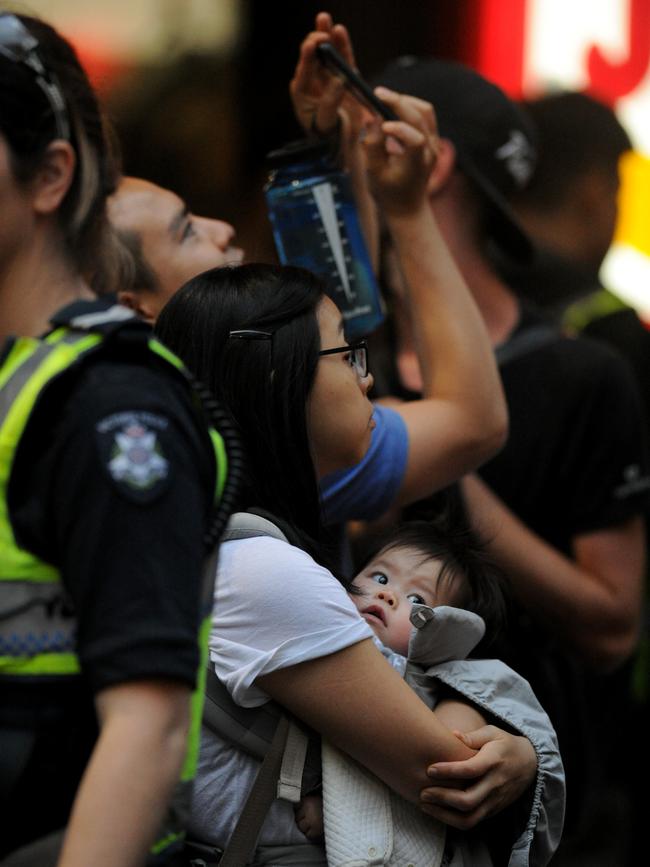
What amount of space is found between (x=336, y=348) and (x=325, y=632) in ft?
1.43

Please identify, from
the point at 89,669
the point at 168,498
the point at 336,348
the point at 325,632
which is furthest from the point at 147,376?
the point at 336,348

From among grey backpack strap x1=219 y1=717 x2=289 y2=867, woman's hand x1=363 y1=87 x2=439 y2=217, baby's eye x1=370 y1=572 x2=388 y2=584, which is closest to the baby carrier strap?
grey backpack strap x1=219 y1=717 x2=289 y2=867

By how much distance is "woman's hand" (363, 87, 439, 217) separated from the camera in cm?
225

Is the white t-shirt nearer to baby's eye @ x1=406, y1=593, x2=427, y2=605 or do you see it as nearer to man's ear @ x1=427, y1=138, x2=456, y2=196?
baby's eye @ x1=406, y1=593, x2=427, y2=605

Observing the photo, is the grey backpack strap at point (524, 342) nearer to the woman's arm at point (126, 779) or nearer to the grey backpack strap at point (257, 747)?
the grey backpack strap at point (257, 747)

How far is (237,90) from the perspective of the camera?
19.5ft

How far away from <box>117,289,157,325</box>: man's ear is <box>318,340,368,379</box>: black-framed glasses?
14.7 inches

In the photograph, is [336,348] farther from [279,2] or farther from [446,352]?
[279,2]

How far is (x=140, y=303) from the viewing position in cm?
221

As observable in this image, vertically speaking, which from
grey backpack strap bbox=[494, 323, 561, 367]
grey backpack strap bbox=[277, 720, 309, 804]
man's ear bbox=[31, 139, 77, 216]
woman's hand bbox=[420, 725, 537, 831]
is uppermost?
man's ear bbox=[31, 139, 77, 216]

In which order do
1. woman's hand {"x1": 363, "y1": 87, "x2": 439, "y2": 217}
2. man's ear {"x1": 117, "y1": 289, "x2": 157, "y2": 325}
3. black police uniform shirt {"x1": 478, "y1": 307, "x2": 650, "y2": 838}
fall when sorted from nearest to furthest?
man's ear {"x1": 117, "y1": 289, "x2": 157, "y2": 325}, woman's hand {"x1": 363, "y1": 87, "x2": 439, "y2": 217}, black police uniform shirt {"x1": 478, "y1": 307, "x2": 650, "y2": 838}

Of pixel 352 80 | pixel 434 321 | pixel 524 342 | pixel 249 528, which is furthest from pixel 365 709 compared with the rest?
Answer: pixel 524 342

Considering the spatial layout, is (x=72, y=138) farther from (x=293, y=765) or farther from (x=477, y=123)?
(x=477, y=123)


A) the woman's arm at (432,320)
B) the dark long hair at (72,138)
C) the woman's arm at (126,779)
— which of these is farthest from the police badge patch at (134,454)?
the woman's arm at (432,320)
